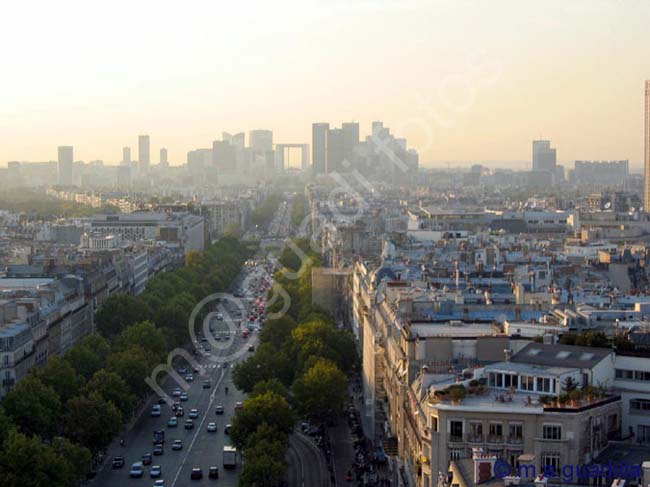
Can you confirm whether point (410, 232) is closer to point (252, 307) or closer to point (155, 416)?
point (252, 307)

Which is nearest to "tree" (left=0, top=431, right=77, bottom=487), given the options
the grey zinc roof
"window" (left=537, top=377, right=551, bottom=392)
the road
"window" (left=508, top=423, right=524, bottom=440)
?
the road

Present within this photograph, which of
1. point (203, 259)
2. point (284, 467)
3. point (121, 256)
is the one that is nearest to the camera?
point (284, 467)

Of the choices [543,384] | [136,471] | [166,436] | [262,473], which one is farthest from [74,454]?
[543,384]

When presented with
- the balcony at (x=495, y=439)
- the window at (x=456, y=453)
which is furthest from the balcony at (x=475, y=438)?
the window at (x=456, y=453)

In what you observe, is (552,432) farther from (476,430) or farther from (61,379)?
(61,379)

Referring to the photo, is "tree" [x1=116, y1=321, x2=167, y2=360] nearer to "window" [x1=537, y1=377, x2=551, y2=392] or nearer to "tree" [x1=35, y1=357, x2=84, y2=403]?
"tree" [x1=35, y1=357, x2=84, y2=403]

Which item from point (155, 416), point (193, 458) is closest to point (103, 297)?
point (155, 416)
